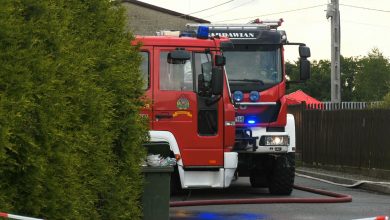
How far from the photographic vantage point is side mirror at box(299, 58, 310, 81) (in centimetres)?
1373

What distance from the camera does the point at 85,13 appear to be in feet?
21.8

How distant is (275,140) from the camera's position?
1308 cm

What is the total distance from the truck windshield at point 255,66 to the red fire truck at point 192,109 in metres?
1.74

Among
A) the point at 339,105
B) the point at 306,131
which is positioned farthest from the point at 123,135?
the point at 339,105

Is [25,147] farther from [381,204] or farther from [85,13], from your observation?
[381,204]

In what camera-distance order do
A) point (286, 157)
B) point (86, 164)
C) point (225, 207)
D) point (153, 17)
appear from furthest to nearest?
point (153, 17), point (286, 157), point (225, 207), point (86, 164)

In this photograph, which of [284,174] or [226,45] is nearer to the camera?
[226,45]

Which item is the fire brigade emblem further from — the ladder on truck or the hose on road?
the ladder on truck

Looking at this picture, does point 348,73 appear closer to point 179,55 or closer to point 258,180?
point 258,180

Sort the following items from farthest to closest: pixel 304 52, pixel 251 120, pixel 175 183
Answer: pixel 304 52 → pixel 251 120 → pixel 175 183

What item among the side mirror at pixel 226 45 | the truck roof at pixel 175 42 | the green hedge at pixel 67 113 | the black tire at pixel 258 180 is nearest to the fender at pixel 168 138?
the truck roof at pixel 175 42

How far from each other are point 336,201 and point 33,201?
8.24 meters

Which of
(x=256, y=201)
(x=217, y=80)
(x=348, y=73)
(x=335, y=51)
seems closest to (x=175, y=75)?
(x=217, y=80)

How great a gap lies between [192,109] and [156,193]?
13.4 ft
